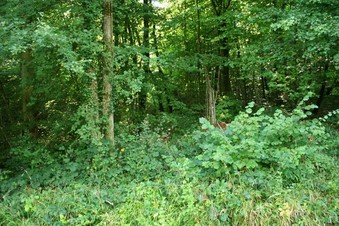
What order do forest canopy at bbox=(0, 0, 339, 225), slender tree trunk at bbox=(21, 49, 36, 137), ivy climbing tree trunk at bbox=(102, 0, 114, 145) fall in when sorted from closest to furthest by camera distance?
forest canopy at bbox=(0, 0, 339, 225), ivy climbing tree trunk at bbox=(102, 0, 114, 145), slender tree trunk at bbox=(21, 49, 36, 137)

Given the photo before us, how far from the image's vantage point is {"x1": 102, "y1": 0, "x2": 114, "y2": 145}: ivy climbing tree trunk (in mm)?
5386

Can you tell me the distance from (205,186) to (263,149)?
3.29ft

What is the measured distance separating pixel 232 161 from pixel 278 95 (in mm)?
6438

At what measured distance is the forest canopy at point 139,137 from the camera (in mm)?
3637

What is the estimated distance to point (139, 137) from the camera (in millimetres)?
5367

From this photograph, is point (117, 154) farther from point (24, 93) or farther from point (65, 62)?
point (24, 93)

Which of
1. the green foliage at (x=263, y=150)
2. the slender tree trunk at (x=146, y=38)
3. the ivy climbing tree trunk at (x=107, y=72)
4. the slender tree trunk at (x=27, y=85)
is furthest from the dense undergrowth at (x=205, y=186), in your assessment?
the slender tree trunk at (x=146, y=38)

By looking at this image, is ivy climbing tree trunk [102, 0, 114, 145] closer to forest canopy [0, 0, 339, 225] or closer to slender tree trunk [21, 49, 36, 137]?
forest canopy [0, 0, 339, 225]

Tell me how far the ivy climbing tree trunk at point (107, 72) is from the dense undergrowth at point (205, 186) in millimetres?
762

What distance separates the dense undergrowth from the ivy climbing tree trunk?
2.50 ft

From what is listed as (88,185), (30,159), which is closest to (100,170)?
(88,185)

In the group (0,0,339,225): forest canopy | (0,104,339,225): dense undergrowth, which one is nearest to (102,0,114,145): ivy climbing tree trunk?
(0,0,339,225): forest canopy

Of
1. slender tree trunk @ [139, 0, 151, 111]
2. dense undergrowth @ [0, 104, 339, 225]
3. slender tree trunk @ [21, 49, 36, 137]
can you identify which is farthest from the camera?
slender tree trunk @ [139, 0, 151, 111]

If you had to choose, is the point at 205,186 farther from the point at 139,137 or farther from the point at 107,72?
the point at 107,72
